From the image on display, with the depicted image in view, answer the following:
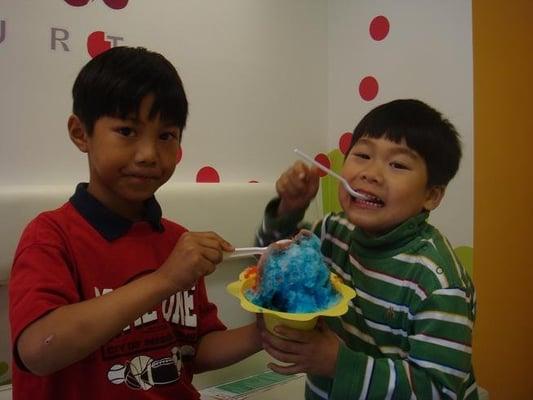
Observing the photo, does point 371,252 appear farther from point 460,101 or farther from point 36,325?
point 460,101

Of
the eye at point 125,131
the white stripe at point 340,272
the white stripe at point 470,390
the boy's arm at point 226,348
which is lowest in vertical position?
the white stripe at point 470,390

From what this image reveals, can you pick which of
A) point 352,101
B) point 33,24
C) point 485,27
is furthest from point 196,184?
point 485,27

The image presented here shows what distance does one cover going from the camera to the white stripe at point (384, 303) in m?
0.79

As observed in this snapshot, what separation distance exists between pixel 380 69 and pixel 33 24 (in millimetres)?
1093

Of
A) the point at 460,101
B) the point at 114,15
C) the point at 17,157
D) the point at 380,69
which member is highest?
the point at 114,15

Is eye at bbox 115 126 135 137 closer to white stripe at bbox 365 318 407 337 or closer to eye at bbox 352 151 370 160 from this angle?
eye at bbox 352 151 370 160

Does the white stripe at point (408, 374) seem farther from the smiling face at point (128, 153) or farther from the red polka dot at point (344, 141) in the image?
the red polka dot at point (344, 141)

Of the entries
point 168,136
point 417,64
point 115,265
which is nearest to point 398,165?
point 168,136

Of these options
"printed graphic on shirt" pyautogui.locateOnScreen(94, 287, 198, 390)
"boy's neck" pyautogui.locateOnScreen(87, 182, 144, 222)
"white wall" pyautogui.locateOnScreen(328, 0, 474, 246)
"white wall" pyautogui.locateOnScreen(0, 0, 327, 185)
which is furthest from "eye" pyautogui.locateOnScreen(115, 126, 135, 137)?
"white wall" pyautogui.locateOnScreen(328, 0, 474, 246)

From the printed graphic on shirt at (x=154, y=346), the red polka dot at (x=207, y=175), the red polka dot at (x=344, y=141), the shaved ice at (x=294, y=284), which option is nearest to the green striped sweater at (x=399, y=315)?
the shaved ice at (x=294, y=284)

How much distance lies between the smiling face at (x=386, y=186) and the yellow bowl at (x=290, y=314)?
6.4 inches

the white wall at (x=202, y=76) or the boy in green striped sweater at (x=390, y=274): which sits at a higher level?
the white wall at (x=202, y=76)

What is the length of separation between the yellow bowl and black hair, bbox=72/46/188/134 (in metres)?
0.31

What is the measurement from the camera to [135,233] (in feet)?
2.77
